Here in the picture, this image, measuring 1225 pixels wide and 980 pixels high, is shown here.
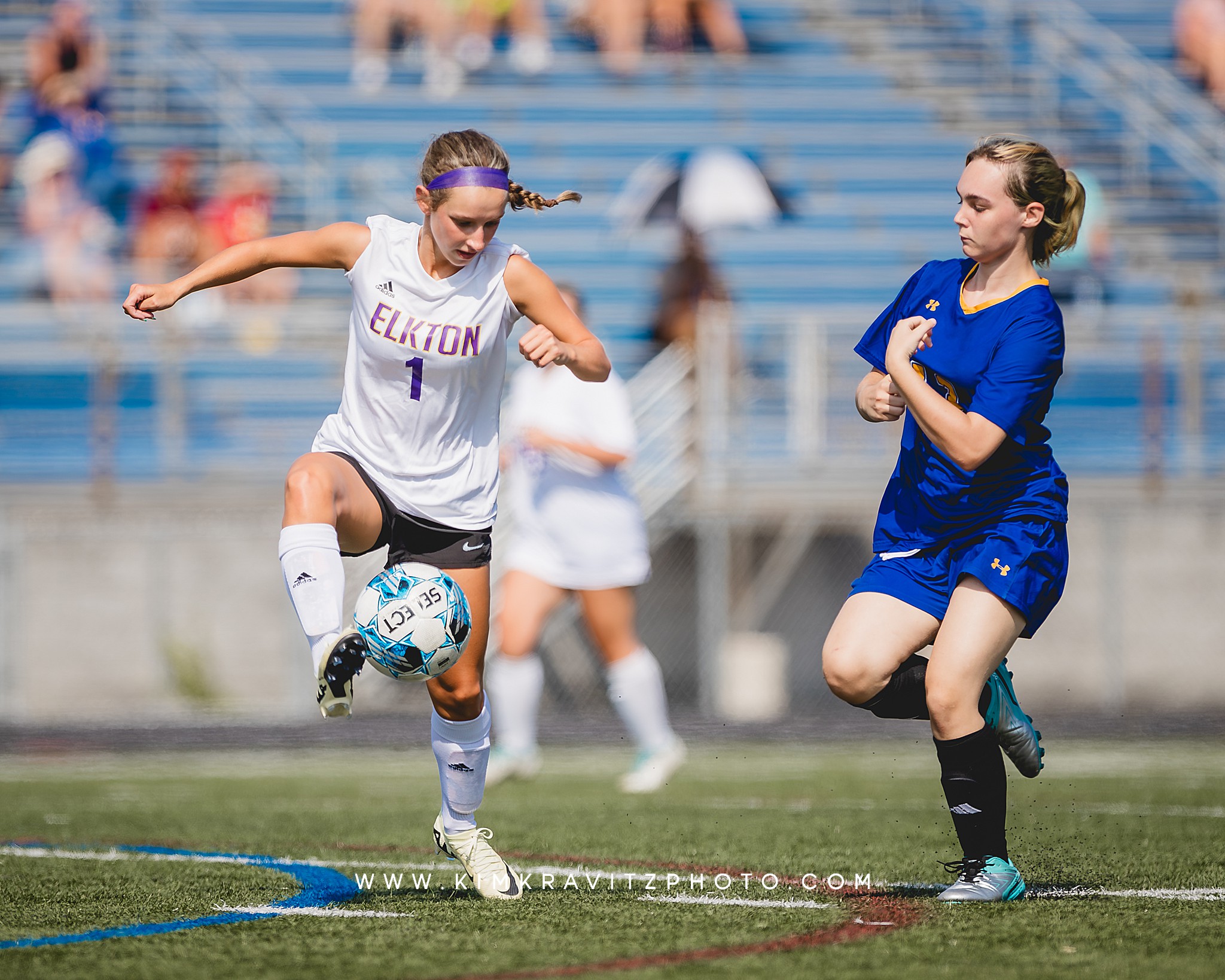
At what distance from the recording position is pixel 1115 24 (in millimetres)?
21406

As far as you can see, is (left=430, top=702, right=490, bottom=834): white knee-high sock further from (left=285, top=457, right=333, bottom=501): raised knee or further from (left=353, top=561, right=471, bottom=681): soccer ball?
(left=285, top=457, right=333, bottom=501): raised knee

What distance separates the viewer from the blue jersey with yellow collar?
184 inches

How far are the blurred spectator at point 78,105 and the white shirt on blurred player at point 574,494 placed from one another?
29.0 feet

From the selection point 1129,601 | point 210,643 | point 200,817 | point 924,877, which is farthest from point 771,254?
point 924,877

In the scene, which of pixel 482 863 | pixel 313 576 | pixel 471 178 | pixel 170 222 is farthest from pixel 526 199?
pixel 170 222

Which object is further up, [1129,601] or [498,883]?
[498,883]

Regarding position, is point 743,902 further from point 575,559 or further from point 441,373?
point 575,559

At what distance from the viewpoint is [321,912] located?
4605mm

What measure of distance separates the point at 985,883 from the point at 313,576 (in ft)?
6.69

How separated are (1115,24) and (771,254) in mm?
6339

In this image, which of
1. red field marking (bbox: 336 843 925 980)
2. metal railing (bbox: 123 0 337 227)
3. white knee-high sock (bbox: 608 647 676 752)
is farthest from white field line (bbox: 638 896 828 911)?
metal railing (bbox: 123 0 337 227)

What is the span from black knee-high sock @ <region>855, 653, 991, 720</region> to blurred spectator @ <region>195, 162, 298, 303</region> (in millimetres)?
11199

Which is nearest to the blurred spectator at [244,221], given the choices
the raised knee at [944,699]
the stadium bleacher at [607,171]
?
the stadium bleacher at [607,171]

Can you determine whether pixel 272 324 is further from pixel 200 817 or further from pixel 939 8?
pixel 939 8
